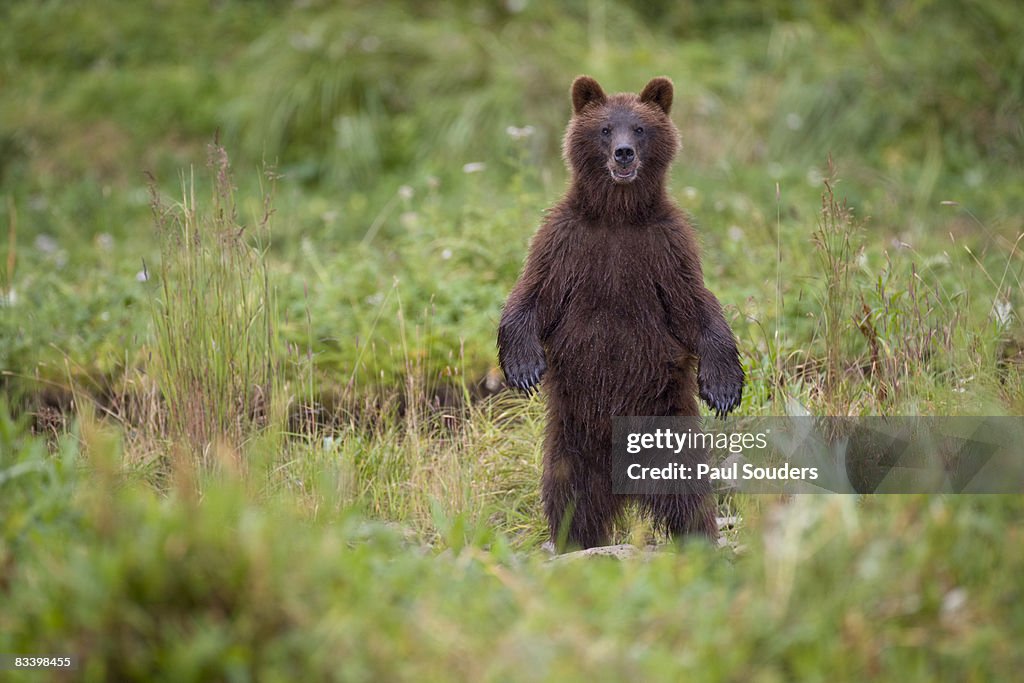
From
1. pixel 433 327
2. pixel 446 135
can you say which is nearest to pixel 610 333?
pixel 433 327

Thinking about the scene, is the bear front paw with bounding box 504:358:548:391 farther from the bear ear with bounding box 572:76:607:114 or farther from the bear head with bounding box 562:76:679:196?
the bear ear with bounding box 572:76:607:114

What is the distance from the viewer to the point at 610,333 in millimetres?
4363

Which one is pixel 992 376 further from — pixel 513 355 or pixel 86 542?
pixel 86 542

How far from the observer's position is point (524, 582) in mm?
3250

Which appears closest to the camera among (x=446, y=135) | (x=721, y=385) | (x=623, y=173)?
(x=721, y=385)

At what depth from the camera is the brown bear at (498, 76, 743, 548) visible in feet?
14.3

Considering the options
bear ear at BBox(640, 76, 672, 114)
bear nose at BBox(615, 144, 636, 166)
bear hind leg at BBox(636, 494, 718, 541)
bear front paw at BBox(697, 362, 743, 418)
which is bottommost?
bear hind leg at BBox(636, 494, 718, 541)

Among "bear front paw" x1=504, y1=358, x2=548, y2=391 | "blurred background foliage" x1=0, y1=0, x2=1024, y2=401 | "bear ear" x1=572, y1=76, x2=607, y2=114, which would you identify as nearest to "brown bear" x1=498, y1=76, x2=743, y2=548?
"bear front paw" x1=504, y1=358, x2=548, y2=391

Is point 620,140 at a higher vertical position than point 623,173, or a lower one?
higher

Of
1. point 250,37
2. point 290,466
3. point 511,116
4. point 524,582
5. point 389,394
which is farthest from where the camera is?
point 250,37

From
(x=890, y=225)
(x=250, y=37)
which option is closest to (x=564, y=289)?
(x=890, y=225)

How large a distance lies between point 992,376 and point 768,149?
5.59 m

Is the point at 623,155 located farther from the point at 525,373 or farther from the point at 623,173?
the point at 525,373

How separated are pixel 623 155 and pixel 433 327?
2.35 m
